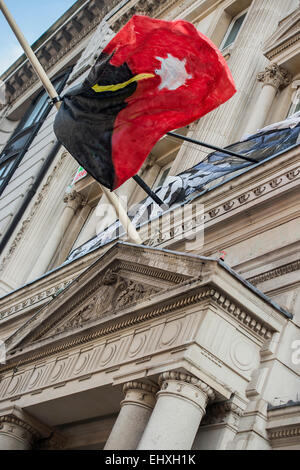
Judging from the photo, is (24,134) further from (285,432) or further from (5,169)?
(285,432)

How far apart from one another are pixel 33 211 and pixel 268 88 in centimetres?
1304

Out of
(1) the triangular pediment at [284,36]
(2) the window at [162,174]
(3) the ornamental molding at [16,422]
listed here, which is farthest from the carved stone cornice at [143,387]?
(2) the window at [162,174]

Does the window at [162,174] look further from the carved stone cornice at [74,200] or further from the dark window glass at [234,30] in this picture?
the dark window glass at [234,30]

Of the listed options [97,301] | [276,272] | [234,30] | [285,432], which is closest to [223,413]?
[285,432]

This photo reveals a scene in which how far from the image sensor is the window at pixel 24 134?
121ft

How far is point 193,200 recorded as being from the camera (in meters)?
16.3

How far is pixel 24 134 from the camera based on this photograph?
129 ft

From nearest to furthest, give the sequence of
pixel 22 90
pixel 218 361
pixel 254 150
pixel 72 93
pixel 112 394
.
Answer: pixel 218 361, pixel 112 394, pixel 72 93, pixel 254 150, pixel 22 90

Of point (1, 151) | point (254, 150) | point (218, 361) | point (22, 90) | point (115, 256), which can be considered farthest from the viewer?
point (22, 90)

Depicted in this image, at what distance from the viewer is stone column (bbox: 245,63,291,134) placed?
19.0 metres

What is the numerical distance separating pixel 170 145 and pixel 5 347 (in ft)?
34.0

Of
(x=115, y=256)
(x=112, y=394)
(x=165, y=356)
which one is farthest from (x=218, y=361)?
(x=115, y=256)

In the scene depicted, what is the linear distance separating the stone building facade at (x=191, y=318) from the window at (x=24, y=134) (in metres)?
13.7

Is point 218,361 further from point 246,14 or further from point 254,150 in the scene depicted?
point 246,14
